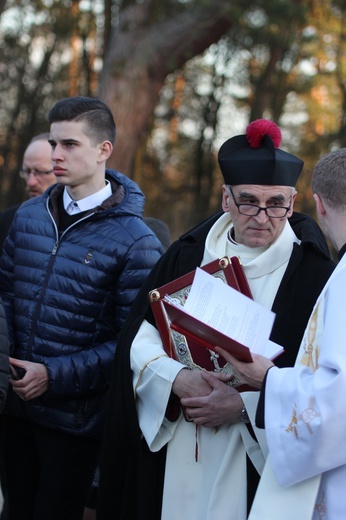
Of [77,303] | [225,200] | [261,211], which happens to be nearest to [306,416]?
[261,211]

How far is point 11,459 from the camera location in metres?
4.37

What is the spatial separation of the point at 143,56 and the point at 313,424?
9.91m

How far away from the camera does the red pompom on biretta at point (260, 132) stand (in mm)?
3555

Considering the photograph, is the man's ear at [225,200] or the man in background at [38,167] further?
the man in background at [38,167]

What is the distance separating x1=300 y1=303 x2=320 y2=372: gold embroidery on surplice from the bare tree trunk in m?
8.98

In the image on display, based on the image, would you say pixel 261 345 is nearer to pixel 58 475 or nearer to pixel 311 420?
pixel 311 420

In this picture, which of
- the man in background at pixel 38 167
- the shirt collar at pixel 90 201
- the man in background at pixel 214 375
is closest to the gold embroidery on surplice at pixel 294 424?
the man in background at pixel 214 375

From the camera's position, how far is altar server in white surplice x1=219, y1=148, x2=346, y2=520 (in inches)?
105

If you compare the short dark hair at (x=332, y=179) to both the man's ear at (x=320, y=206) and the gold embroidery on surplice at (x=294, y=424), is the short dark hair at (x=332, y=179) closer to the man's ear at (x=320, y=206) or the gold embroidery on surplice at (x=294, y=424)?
the man's ear at (x=320, y=206)

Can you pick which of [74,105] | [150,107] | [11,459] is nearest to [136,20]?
[150,107]

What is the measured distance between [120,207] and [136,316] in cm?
70

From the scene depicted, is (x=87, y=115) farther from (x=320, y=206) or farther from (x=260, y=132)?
(x=320, y=206)

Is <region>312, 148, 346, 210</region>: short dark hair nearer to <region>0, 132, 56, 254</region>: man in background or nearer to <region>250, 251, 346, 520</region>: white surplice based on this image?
<region>250, 251, 346, 520</region>: white surplice

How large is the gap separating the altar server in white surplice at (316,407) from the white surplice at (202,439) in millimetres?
477
